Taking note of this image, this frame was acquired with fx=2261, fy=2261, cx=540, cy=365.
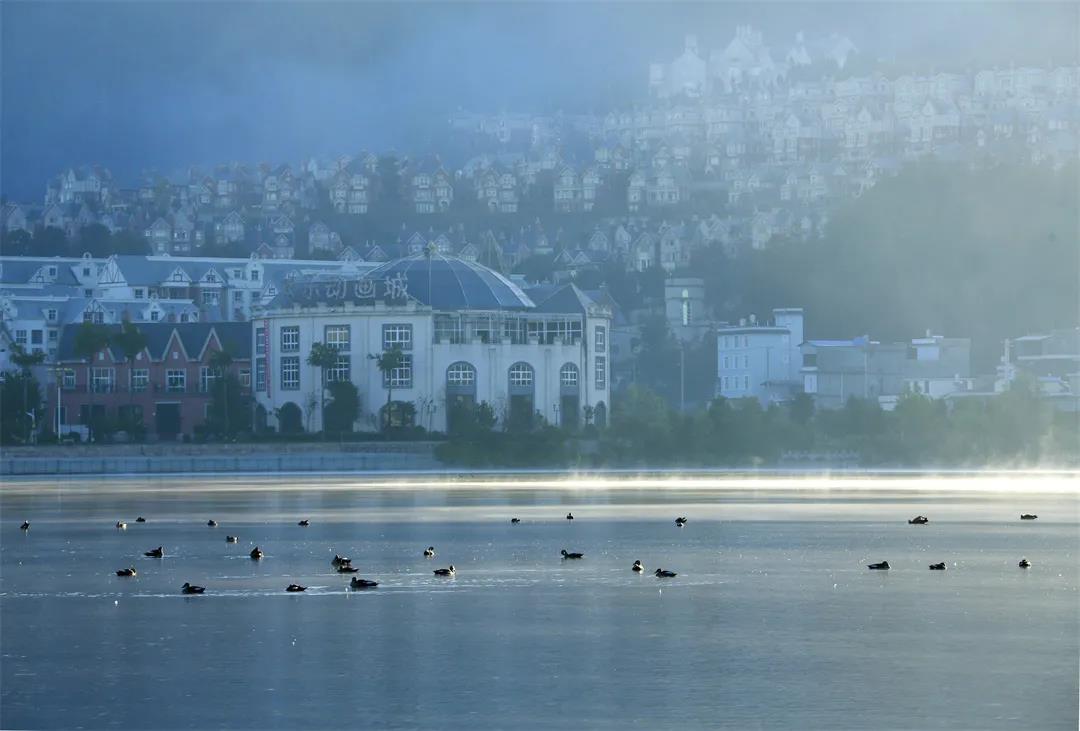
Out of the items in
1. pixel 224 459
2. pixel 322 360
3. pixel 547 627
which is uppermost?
pixel 322 360

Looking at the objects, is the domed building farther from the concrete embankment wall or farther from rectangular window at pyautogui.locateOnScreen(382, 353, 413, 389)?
the concrete embankment wall

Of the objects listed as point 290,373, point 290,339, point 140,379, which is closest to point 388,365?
point 290,373

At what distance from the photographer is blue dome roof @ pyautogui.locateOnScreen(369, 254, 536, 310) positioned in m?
131

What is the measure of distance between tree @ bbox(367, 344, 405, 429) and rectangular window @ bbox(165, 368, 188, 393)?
13.5m

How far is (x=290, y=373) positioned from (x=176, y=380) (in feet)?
26.5

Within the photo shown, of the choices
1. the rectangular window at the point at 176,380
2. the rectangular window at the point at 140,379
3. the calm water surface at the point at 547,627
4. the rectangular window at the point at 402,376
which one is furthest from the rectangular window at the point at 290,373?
the calm water surface at the point at 547,627

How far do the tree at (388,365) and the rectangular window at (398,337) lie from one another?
1.86 feet

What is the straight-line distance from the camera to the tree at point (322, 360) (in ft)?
411

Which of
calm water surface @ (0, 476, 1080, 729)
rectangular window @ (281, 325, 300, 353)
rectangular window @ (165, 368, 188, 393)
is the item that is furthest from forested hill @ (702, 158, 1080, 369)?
calm water surface @ (0, 476, 1080, 729)

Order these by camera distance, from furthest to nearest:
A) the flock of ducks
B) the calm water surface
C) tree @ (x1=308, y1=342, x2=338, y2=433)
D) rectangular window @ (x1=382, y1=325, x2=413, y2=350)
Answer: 1. rectangular window @ (x1=382, y1=325, x2=413, y2=350)
2. tree @ (x1=308, y1=342, x2=338, y2=433)
3. the flock of ducks
4. the calm water surface

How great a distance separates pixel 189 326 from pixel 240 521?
77820 mm

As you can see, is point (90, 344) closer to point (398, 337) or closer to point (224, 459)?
point (398, 337)

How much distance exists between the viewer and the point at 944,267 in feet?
591

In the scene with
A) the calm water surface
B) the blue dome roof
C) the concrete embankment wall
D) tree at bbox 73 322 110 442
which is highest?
the blue dome roof
